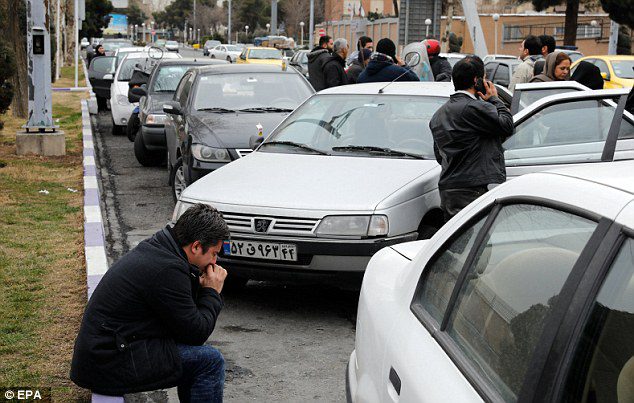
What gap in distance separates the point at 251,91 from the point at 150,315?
7.85 meters

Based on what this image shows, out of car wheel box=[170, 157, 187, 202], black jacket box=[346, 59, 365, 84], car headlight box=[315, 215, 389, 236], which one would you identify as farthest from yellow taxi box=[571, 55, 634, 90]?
car headlight box=[315, 215, 389, 236]

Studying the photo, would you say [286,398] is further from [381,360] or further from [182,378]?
[381,360]

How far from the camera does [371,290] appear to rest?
11.5ft

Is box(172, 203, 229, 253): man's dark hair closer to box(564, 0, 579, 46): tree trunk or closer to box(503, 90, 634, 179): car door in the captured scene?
box(503, 90, 634, 179): car door

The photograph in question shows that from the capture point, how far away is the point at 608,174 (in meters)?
2.43

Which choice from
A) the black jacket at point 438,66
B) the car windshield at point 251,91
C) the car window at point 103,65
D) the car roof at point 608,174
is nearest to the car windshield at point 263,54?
the car window at point 103,65

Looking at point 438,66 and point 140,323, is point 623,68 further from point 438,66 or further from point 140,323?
point 140,323

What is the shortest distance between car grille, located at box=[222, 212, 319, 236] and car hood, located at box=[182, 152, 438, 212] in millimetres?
91

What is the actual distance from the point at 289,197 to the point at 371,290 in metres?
3.25

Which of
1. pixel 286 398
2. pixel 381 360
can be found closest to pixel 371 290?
pixel 381 360

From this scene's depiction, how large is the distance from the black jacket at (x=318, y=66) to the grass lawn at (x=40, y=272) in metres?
3.43

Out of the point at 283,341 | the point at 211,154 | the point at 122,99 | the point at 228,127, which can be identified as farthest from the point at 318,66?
the point at 283,341

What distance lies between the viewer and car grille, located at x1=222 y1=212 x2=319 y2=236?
6496 mm

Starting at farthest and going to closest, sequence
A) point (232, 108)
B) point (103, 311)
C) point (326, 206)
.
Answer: point (232, 108) → point (326, 206) → point (103, 311)
